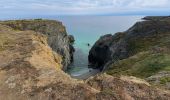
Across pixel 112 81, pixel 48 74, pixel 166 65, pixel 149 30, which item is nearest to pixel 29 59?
pixel 48 74

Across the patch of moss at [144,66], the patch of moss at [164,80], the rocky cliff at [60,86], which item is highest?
the rocky cliff at [60,86]

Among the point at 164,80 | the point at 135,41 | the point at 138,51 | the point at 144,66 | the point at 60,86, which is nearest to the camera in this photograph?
the point at 60,86

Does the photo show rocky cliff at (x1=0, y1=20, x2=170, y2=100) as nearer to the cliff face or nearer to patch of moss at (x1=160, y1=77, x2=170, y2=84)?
patch of moss at (x1=160, y1=77, x2=170, y2=84)

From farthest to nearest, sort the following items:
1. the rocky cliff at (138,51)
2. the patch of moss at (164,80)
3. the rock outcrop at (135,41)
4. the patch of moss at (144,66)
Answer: the rock outcrop at (135,41) < the rocky cliff at (138,51) < the patch of moss at (144,66) < the patch of moss at (164,80)


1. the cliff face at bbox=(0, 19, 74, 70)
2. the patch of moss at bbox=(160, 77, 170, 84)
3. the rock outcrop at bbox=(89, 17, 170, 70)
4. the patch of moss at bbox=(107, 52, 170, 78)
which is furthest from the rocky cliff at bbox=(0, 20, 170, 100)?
the cliff face at bbox=(0, 19, 74, 70)

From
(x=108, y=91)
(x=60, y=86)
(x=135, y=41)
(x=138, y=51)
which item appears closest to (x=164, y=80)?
(x=108, y=91)

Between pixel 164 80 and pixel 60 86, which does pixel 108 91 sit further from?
pixel 164 80

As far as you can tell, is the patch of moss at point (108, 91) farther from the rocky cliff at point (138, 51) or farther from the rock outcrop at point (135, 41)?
the rock outcrop at point (135, 41)

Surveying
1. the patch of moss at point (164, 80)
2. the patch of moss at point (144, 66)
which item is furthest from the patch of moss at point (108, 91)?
Answer: the patch of moss at point (144, 66)
